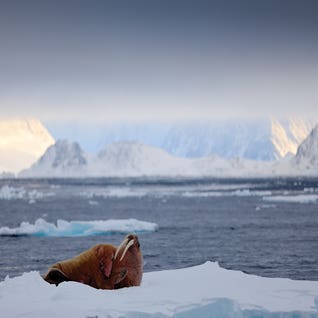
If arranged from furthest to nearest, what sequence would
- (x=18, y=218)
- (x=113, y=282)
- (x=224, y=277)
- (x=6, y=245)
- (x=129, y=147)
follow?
(x=129, y=147) < (x=18, y=218) < (x=6, y=245) < (x=224, y=277) < (x=113, y=282)

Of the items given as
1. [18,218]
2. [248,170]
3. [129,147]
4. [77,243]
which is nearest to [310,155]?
[248,170]

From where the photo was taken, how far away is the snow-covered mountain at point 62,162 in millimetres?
177125

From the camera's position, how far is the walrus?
11.8 meters

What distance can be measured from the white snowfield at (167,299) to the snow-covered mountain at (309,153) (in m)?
119

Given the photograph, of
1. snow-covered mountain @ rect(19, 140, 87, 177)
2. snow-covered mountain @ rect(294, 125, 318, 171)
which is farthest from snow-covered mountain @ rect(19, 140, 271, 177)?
snow-covered mountain @ rect(294, 125, 318, 171)

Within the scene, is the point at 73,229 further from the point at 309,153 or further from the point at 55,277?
the point at 309,153

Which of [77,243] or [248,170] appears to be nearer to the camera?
[77,243]

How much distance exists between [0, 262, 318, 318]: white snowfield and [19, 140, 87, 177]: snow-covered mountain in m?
163

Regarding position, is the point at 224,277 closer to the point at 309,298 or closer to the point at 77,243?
the point at 309,298

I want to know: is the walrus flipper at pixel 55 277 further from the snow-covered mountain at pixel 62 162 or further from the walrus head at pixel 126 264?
the snow-covered mountain at pixel 62 162

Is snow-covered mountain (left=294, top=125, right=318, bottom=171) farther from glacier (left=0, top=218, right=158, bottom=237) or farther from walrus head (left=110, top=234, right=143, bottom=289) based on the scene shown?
walrus head (left=110, top=234, right=143, bottom=289)

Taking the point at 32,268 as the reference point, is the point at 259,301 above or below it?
above

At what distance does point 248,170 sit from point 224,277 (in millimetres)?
148976

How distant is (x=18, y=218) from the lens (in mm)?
50188
